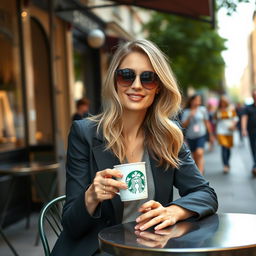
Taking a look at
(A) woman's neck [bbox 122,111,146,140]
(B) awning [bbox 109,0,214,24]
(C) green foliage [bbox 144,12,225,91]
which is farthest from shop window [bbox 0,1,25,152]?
(C) green foliage [bbox 144,12,225,91]

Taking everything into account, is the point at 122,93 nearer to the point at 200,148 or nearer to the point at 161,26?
the point at 200,148

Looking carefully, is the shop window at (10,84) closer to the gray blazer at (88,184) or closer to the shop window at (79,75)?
the gray blazer at (88,184)

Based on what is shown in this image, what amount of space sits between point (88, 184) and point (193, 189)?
1.74 feet

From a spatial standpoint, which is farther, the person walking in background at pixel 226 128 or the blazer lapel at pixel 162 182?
the person walking in background at pixel 226 128

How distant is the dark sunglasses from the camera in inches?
93.6

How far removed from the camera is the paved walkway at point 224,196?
5.36 meters

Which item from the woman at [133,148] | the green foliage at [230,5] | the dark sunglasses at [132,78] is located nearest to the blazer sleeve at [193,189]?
the woman at [133,148]

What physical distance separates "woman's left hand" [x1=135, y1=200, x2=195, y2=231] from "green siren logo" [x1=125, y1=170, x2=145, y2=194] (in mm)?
238

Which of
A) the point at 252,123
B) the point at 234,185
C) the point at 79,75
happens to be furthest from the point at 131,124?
the point at 79,75

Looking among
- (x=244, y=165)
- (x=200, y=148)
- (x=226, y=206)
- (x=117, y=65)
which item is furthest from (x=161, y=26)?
(x=117, y=65)

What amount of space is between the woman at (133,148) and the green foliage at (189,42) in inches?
580

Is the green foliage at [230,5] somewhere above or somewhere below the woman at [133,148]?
above

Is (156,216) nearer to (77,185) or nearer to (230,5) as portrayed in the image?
(77,185)

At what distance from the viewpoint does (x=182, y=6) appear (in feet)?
25.8
